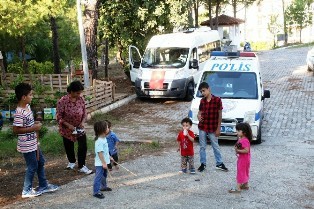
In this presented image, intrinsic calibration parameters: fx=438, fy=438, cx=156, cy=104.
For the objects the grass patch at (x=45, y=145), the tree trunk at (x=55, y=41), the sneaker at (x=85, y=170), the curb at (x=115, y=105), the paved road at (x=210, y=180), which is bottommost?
the paved road at (x=210, y=180)

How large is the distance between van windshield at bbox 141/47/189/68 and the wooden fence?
209 centimetres

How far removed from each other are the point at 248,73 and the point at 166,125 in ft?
9.89

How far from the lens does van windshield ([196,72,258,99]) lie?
1124 cm

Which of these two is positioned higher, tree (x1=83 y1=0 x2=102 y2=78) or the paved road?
tree (x1=83 y1=0 x2=102 y2=78)

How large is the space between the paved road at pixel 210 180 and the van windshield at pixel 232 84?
1.31 metres

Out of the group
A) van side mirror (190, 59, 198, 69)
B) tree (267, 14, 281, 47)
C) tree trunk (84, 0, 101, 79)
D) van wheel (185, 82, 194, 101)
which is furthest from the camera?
tree (267, 14, 281, 47)

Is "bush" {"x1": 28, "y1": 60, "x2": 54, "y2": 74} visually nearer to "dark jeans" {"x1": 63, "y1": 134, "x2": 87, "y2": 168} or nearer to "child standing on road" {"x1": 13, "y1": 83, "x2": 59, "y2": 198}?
"dark jeans" {"x1": 63, "y1": 134, "x2": 87, "y2": 168}

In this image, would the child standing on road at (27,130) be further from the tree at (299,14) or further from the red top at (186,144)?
the tree at (299,14)

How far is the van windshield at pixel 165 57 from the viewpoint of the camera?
1755 cm

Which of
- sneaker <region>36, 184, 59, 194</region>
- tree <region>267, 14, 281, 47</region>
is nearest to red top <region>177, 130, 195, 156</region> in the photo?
sneaker <region>36, 184, 59, 194</region>

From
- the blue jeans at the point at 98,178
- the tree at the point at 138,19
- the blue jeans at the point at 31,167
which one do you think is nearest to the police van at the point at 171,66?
the tree at the point at 138,19

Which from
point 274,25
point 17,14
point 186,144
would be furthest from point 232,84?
point 274,25

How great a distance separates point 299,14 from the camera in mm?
61062

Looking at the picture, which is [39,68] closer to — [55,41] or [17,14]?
[55,41]
